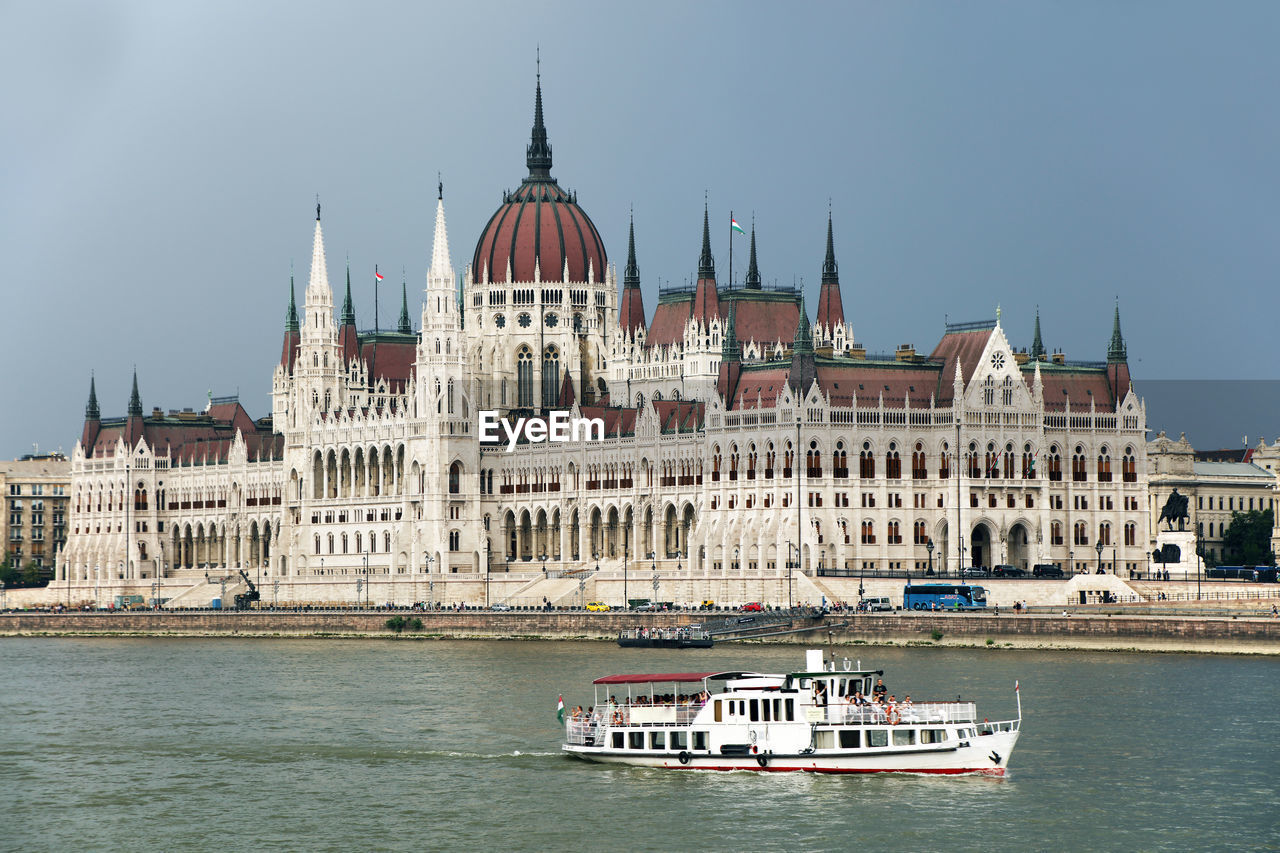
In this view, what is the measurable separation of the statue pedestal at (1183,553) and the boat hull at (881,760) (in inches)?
2950

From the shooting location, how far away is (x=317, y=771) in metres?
83.6

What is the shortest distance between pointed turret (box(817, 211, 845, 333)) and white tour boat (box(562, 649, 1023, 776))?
333 ft

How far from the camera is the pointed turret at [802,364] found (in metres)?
155

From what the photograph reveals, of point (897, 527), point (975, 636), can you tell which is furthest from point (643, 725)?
point (897, 527)

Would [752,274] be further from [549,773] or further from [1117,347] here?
[549,773]

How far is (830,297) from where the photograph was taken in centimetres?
18325

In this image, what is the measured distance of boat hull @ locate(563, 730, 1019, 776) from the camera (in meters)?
78.2

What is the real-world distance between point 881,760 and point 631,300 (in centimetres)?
11302

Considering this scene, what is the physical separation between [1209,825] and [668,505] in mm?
97559

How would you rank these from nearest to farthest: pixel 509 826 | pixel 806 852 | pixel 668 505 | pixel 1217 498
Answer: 1. pixel 806 852
2. pixel 509 826
3. pixel 668 505
4. pixel 1217 498

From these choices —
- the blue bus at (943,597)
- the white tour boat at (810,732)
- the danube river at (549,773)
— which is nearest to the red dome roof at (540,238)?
the blue bus at (943,597)

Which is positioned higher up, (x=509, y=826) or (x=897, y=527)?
(x=897, y=527)

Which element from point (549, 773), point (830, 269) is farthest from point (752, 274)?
point (549, 773)

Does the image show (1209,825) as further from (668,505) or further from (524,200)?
(524,200)
